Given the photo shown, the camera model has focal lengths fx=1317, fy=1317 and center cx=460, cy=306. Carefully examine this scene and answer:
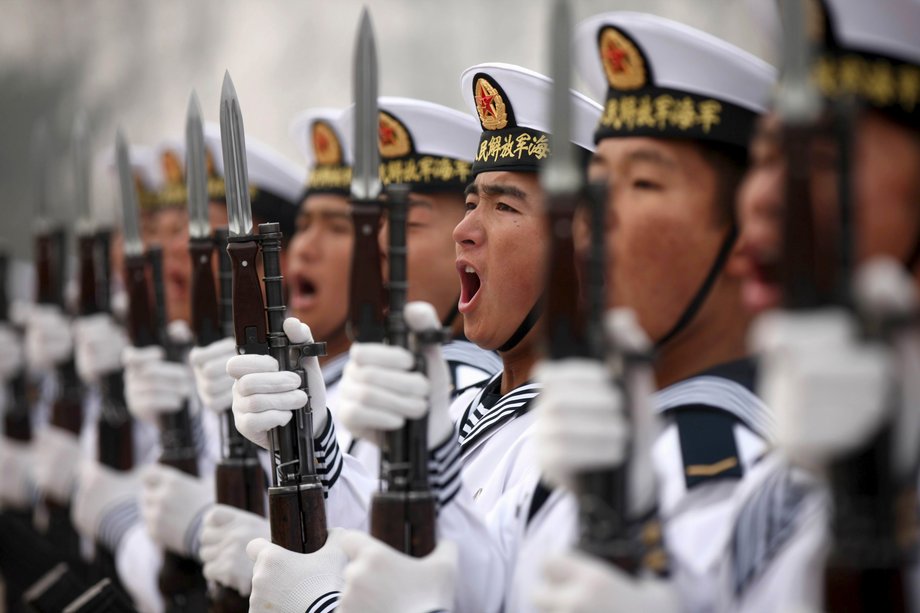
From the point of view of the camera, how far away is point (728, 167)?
7.32 feet

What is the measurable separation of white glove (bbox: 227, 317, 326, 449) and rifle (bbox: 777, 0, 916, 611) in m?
1.33

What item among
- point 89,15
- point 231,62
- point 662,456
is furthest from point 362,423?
point 89,15

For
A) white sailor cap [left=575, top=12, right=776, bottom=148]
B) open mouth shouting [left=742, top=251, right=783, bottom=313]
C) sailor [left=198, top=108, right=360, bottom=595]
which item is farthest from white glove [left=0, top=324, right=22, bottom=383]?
open mouth shouting [left=742, top=251, right=783, bottom=313]

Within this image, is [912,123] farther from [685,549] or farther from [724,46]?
[685,549]

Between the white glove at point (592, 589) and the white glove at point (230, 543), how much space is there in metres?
1.45

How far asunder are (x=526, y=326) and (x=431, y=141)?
839 mm

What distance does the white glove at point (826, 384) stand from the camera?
149cm

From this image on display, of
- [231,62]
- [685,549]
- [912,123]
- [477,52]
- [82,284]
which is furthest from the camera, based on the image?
[231,62]

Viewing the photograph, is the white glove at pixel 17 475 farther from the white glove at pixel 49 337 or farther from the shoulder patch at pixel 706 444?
the shoulder patch at pixel 706 444

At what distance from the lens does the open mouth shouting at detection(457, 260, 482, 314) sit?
3018 mm

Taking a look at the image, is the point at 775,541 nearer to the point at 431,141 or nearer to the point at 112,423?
the point at 431,141

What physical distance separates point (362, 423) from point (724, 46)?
87 centimetres

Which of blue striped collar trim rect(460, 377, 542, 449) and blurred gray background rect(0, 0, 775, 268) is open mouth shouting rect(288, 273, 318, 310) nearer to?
blue striped collar trim rect(460, 377, 542, 449)

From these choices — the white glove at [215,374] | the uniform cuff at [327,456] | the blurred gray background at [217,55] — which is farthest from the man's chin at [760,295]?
the blurred gray background at [217,55]
